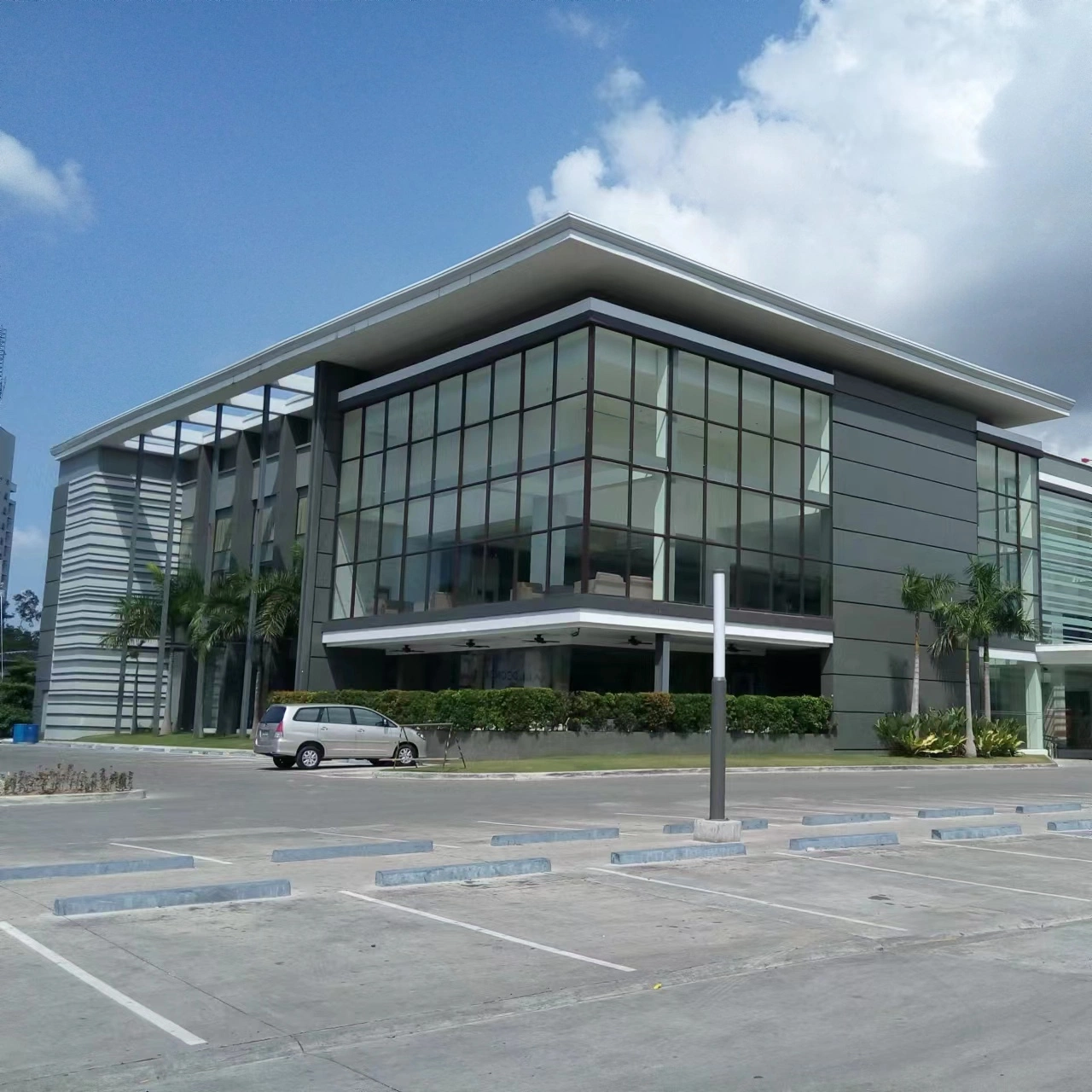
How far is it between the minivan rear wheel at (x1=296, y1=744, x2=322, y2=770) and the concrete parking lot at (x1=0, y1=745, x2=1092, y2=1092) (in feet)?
52.3

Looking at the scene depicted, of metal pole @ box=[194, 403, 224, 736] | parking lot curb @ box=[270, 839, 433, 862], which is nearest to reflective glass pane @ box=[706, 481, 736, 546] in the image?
metal pole @ box=[194, 403, 224, 736]

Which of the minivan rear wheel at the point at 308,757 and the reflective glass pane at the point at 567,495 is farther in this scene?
the reflective glass pane at the point at 567,495

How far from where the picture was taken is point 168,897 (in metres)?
9.80

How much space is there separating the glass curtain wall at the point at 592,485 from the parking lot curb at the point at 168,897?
25.5 m

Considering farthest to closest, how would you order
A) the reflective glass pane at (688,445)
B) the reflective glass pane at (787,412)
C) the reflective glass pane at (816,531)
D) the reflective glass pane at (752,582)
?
the reflective glass pane at (816,531) < the reflective glass pane at (787,412) < the reflective glass pane at (752,582) < the reflective glass pane at (688,445)

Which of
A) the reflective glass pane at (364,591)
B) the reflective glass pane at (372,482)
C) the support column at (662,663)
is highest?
the reflective glass pane at (372,482)

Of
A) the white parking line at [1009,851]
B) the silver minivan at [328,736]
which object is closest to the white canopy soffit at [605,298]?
the silver minivan at [328,736]

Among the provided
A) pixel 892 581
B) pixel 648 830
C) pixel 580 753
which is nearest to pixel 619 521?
pixel 580 753

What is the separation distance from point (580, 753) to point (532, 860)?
22.3 m

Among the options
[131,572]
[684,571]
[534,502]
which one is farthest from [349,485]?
[684,571]

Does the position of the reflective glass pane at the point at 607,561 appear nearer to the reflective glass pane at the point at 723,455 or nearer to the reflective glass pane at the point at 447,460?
the reflective glass pane at the point at 723,455

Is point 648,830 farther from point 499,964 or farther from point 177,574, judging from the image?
point 177,574

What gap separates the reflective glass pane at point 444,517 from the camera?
41000 millimetres

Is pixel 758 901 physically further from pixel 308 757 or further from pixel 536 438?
pixel 536 438
